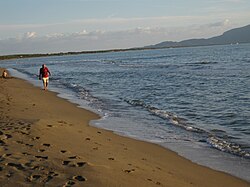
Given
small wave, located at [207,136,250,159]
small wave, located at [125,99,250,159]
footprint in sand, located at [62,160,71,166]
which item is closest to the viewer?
footprint in sand, located at [62,160,71,166]

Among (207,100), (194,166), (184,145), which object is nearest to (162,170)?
(194,166)

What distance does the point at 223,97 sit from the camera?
722 inches

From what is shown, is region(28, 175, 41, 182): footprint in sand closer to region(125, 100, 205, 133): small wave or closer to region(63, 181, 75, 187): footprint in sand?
region(63, 181, 75, 187): footprint in sand

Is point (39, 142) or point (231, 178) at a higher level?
point (39, 142)

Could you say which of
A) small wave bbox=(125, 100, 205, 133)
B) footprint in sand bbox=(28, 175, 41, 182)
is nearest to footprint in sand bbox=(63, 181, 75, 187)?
footprint in sand bbox=(28, 175, 41, 182)

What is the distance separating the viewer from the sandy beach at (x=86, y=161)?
572 cm

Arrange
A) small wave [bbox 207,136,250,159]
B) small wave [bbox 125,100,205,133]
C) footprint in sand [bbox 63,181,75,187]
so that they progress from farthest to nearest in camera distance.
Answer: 1. small wave [bbox 125,100,205,133]
2. small wave [bbox 207,136,250,159]
3. footprint in sand [bbox 63,181,75,187]

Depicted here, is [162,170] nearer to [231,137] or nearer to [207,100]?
[231,137]

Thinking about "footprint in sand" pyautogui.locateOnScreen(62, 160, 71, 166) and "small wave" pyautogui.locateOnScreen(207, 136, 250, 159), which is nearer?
"footprint in sand" pyautogui.locateOnScreen(62, 160, 71, 166)

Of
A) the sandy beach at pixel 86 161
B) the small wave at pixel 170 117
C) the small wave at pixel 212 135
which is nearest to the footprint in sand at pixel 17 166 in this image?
the sandy beach at pixel 86 161

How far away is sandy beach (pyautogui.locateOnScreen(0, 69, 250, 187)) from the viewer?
5.72 m

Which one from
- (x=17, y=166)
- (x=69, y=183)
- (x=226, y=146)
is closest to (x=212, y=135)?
(x=226, y=146)

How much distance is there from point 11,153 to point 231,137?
6.51m

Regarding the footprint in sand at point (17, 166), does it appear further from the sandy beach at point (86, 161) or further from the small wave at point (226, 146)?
the small wave at point (226, 146)
